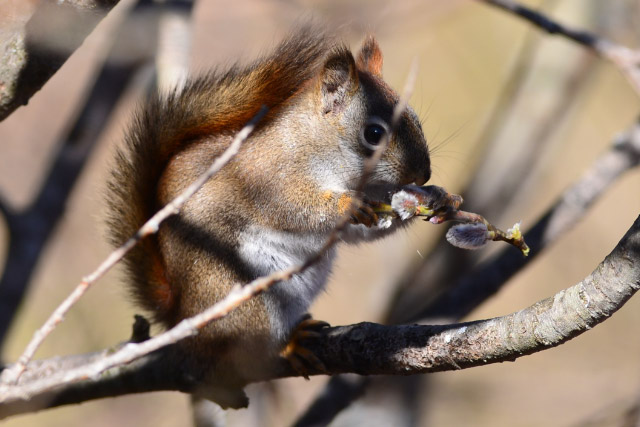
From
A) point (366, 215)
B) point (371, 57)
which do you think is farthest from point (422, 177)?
point (371, 57)

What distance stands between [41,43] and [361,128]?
98cm

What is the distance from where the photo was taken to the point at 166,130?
6.63 feet

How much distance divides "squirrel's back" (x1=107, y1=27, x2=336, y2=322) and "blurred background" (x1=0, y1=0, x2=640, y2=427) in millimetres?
111

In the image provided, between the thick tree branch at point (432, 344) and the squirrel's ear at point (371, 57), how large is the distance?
976mm

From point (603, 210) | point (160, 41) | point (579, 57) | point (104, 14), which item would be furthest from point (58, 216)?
point (603, 210)

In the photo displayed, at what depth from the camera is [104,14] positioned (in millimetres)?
1457

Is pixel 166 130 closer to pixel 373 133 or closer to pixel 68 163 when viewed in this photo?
pixel 373 133

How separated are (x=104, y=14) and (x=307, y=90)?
2.99 ft

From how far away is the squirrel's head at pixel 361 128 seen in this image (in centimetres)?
204

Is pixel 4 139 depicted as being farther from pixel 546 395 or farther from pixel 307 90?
pixel 546 395

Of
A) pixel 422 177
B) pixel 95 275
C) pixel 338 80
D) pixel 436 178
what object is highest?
pixel 436 178

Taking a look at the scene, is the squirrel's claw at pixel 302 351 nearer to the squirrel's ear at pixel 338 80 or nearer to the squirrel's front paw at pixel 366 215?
the squirrel's front paw at pixel 366 215

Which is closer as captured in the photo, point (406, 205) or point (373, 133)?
point (406, 205)

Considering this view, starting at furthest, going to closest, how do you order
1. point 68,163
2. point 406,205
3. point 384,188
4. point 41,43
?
point 68,163
point 384,188
point 406,205
point 41,43
